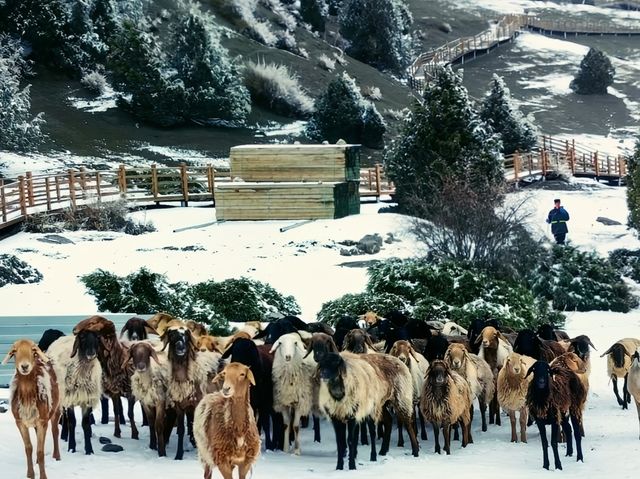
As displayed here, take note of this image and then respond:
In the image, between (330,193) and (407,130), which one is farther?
(407,130)

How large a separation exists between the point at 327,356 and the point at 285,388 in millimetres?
1012

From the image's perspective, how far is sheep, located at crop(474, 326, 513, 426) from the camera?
52.6 ft

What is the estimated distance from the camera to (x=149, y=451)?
536 inches

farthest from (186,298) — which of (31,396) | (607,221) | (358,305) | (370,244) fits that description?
(607,221)

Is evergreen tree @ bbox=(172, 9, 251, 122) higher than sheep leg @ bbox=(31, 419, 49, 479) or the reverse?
higher

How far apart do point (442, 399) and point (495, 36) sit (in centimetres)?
7801

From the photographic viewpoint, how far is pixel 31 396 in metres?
11.9

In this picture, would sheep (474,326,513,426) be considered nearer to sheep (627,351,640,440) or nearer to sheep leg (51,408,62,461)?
sheep (627,351,640,440)

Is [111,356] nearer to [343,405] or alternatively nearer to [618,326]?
[343,405]

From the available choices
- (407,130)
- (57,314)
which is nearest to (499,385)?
(57,314)

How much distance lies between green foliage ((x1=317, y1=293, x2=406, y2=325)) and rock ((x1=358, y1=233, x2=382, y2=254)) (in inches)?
292

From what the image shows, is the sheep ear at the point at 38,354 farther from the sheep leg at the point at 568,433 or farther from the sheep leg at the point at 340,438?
the sheep leg at the point at 568,433

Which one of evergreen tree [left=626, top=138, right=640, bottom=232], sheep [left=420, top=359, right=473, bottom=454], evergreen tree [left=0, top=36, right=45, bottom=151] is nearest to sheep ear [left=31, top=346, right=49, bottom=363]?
sheep [left=420, top=359, right=473, bottom=454]

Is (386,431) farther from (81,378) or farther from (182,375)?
(81,378)
